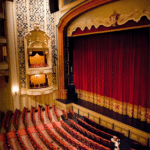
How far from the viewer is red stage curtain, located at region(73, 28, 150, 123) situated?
17.1ft

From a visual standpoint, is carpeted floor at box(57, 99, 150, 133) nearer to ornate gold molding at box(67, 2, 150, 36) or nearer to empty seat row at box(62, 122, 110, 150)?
empty seat row at box(62, 122, 110, 150)

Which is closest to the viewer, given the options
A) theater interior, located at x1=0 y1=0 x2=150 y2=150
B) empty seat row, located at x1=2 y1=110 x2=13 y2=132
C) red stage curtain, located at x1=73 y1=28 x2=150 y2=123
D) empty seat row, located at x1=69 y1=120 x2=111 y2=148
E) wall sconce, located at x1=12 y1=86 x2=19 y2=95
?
empty seat row, located at x1=69 y1=120 x2=111 y2=148

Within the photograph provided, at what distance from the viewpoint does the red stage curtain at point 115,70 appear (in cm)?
521

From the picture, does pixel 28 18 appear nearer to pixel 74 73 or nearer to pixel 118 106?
pixel 74 73

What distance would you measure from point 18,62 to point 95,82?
344 centimetres

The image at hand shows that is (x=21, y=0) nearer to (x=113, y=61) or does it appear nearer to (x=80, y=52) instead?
(x=80, y=52)

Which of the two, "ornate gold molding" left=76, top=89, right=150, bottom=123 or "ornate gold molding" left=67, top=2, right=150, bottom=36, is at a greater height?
"ornate gold molding" left=67, top=2, right=150, bottom=36

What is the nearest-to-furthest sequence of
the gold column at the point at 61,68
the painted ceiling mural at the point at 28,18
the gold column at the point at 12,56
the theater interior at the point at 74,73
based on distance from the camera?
1. the theater interior at the point at 74,73
2. the gold column at the point at 12,56
3. the painted ceiling mural at the point at 28,18
4. the gold column at the point at 61,68

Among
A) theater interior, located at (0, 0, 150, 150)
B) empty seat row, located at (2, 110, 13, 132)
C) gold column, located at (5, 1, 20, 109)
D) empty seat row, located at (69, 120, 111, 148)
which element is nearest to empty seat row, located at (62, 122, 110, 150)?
theater interior, located at (0, 0, 150, 150)

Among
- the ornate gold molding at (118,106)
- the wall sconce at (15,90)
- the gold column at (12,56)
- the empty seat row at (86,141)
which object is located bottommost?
the empty seat row at (86,141)

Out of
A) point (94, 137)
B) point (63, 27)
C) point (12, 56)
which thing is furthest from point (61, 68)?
point (94, 137)

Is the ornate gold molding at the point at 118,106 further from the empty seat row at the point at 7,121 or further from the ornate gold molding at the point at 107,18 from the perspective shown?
the empty seat row at the point at 7,121

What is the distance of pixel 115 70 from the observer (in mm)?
6117

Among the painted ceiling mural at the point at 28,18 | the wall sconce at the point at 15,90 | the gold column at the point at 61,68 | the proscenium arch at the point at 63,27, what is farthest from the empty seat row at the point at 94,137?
the painted ceiling mural at the point at 28,18
